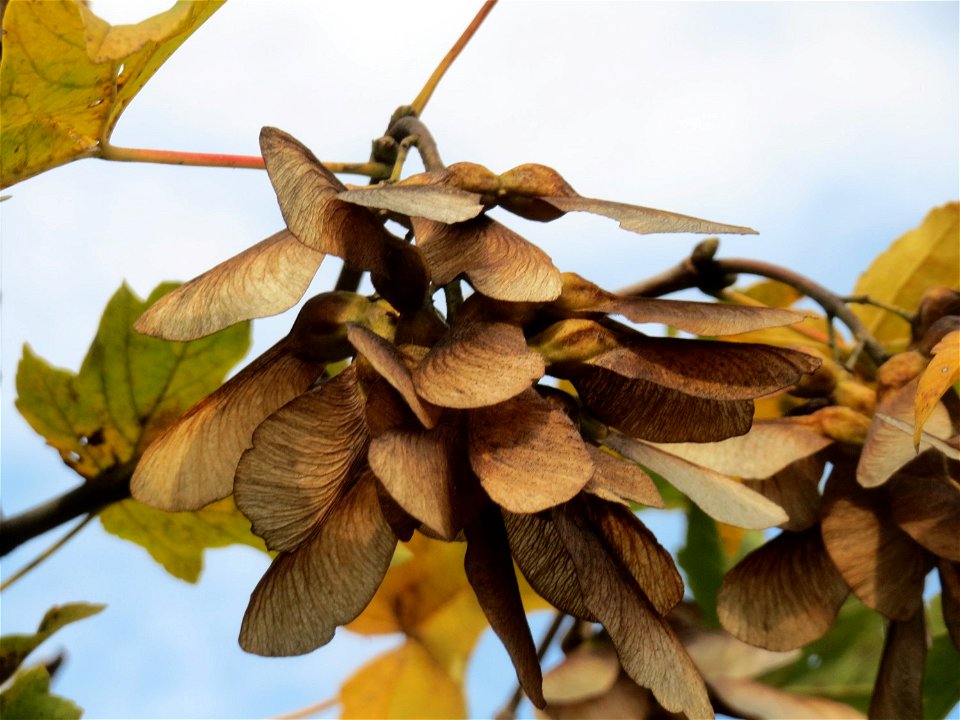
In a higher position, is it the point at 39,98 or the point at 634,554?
Result: the point at 39,98

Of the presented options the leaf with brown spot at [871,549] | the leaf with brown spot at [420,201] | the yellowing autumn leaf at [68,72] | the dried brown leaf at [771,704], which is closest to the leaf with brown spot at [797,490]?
the leaf with brown spot at [871,549]

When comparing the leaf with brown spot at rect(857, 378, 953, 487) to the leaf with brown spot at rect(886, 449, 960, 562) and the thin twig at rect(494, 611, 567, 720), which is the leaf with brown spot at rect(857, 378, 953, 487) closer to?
the leaf with brown spot at rect(886, 449, 960, 562)

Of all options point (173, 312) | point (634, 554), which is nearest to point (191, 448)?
point (173, 312)

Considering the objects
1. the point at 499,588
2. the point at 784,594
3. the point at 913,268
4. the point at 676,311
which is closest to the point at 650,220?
the point at 676,311

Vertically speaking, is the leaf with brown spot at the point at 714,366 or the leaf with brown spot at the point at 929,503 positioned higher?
the leaf with brown spot at the point at 714,366

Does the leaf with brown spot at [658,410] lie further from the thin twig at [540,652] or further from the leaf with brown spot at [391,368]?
the thin twig at [540,652]

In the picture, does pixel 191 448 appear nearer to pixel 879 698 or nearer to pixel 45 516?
pixel 45 516
